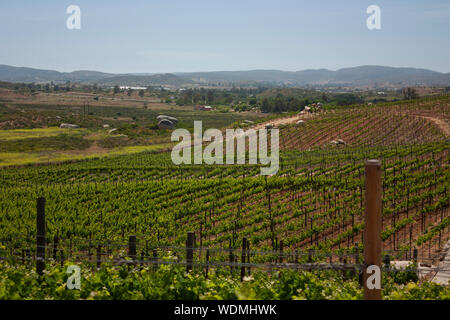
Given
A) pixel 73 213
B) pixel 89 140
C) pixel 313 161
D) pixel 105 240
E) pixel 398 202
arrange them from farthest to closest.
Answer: pixel 89 140
pixel 313 161
pixel 73 213
pixel 398 202
pixel 105 240

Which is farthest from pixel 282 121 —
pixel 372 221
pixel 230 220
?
pixel 372 221

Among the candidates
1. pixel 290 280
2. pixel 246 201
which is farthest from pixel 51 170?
pixel 290 280

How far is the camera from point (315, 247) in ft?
43.4

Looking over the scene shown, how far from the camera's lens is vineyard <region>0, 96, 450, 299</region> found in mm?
6961

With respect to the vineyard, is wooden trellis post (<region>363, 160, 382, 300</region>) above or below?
above

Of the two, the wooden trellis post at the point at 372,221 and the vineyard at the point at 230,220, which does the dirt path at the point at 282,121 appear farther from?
the wooden trellis post at the point at 372,221

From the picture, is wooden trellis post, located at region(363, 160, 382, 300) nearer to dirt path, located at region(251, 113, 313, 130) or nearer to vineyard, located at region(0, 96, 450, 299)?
vineyard, located at region(0, 96, 450, 299)

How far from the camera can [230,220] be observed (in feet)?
55.2

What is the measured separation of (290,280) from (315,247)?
7.62 meters

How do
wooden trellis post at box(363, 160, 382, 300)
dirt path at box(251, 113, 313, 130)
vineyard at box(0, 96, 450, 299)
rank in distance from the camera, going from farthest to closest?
1. dirt path at box(251, 113, 313, 130)
2. vineyard at box(0, 96, 450, 299)
3. wooden trellis post at box(363, 160, 382, 300)

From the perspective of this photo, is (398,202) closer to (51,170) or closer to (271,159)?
(271,159)

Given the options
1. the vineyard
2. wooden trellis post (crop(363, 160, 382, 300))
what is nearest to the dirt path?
the vineyard
